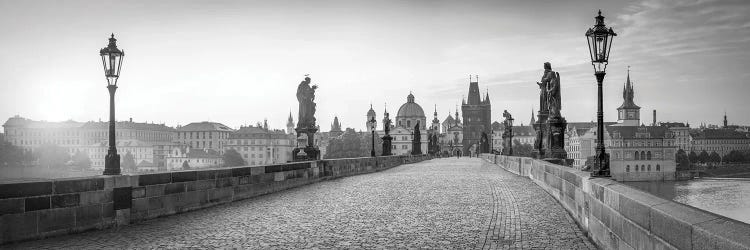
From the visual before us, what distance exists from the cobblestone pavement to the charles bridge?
15mm

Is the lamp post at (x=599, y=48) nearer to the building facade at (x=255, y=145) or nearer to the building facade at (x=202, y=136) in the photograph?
the building facade at (x=255, y=145)

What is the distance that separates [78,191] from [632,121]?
548 feet

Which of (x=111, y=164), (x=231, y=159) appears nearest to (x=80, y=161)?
(x=231, y=159)

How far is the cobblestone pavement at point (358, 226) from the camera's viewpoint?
7.93m

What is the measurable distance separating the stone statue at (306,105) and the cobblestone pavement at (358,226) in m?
8.86

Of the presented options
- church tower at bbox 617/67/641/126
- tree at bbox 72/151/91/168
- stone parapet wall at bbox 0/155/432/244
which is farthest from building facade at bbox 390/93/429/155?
stone parapet wall at bbox 0/155/432/244

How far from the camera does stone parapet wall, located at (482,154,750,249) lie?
3686 mm

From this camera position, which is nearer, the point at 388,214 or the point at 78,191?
the point at 78,191

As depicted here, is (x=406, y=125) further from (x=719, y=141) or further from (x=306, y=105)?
(x=306, y=105)

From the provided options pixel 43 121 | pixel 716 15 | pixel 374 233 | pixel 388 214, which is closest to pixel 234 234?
pixel 374 233

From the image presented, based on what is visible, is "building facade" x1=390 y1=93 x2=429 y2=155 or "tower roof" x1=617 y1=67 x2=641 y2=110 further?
"building facade" x1=390 y1=93 x2=429 y2=155

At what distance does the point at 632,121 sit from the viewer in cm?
16038

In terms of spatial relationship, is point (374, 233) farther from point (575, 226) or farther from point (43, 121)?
point (43, 121)

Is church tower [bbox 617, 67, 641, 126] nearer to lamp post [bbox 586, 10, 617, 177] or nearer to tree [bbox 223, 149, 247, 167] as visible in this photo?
tree [bbox 223, 149, 247, 167]
